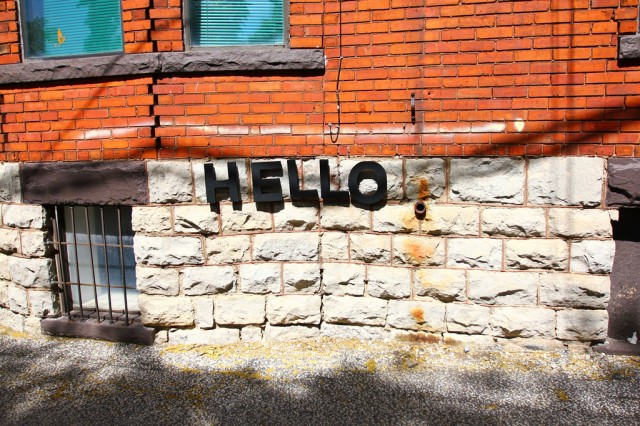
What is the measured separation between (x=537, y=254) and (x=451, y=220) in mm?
722

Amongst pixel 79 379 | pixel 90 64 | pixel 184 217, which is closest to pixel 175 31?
Result: pixel 90 64

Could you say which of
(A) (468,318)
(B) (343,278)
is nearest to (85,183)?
(B) (343,278)

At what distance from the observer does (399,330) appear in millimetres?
4012

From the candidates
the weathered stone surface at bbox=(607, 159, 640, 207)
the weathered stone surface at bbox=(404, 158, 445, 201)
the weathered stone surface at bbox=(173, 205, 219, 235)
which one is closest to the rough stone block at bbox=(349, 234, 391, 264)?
the weathered stone surface at bbox=(404, 158, 445, 201)

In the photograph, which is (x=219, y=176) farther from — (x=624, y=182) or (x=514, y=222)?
(x=624, y=182)

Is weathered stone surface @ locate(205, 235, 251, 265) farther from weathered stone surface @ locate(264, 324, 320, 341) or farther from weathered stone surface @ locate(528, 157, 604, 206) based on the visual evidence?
weathered stone surface @ locate(528, 157, 604, 206)

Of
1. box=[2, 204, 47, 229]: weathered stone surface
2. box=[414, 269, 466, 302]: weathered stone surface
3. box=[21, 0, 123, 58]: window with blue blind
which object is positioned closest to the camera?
box=[414, 269, 466, 302]: weathered stone surface

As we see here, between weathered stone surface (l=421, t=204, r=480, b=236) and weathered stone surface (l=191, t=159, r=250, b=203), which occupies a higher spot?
weathered stone surface (l=191, t=159, r=250, b=203)

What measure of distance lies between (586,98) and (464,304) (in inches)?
73.6

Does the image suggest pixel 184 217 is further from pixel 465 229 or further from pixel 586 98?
pixel 586 98

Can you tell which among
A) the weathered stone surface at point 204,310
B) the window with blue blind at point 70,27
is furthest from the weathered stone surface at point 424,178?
the window with blue blind at point 70,27

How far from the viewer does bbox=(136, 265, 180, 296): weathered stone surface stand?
13.3ft

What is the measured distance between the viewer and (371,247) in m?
3.94

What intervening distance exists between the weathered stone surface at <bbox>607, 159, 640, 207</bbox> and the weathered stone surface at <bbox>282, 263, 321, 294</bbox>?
7.88ft
